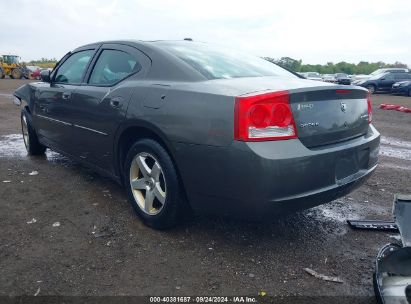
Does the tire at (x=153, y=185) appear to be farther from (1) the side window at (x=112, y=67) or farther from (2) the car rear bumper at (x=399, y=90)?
(2) the car rear bumper at (x=399, y=90)

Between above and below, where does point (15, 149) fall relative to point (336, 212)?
above

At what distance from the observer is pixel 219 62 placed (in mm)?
3395

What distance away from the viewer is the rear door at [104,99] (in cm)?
333

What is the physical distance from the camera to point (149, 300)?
2285 millimetres

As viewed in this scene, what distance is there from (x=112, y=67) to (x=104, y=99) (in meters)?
0.41

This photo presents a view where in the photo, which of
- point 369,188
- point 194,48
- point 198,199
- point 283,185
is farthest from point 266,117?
point 369,188

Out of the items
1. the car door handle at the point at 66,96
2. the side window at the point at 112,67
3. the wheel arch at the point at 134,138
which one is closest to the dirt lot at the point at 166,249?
the wheel arch at the point at 134,138

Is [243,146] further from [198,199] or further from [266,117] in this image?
[198,199]

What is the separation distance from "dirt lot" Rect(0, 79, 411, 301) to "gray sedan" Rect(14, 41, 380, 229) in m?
0.33

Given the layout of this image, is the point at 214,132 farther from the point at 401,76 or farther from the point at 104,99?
the point at 401,76

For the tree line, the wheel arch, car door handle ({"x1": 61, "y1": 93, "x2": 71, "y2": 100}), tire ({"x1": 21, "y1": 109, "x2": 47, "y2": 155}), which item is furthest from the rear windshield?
the tree line

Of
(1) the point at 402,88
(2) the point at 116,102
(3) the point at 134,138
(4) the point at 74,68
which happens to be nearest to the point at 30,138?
(4) the point at 74,68

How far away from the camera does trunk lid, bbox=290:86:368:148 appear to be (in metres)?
2.55

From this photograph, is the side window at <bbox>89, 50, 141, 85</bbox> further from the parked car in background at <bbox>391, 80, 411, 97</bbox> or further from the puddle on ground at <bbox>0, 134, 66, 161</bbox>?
the parked car in background at <bbox>391, 80, 411, 97</bbox>
